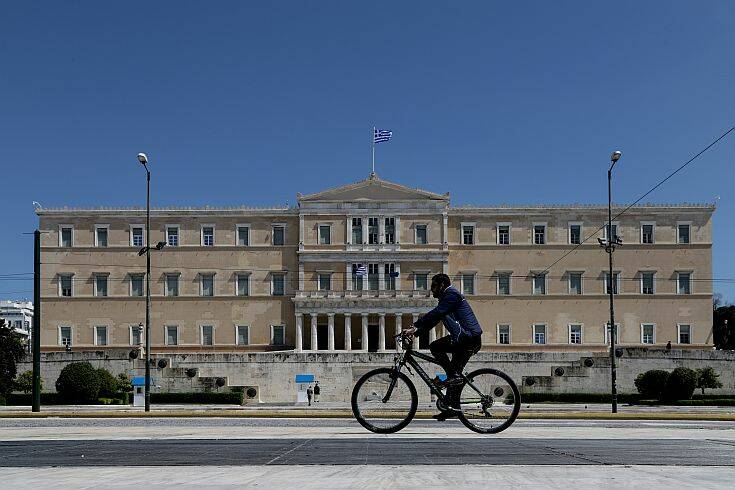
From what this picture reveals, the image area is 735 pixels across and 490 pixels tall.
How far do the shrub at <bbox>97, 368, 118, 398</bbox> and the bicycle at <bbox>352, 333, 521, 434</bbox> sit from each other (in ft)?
164

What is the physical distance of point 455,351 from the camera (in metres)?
9.24

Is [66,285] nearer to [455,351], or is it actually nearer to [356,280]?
[356,280]

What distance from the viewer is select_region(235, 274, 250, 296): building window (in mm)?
82250

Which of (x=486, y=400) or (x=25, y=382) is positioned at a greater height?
(x=486, y=400)

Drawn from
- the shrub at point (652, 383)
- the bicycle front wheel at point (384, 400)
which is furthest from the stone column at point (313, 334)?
the bicycle front wheel at point (384, 400)

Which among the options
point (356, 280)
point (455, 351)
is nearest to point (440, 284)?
point (455, 351)

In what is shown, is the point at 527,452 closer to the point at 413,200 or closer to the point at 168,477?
the point at 168,477

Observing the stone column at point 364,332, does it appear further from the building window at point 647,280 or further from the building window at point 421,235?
the building window at point 647,280

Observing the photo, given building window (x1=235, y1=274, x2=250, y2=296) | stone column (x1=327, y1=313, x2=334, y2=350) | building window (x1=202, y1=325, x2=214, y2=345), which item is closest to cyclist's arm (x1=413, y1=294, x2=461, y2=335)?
stone column (x1=327, y1=313, x2=334, y2=350)

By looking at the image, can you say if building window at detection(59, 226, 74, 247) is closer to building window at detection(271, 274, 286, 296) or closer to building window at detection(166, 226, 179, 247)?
building window at detection(166, 226, 179, 247)

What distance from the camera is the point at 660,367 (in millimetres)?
63938

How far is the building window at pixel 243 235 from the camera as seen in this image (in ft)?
272

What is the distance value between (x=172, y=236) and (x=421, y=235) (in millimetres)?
23368

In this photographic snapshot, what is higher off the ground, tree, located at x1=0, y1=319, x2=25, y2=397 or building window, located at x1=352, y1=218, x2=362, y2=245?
building window, located at x1=352, y1=218, x2=362, y2=245
